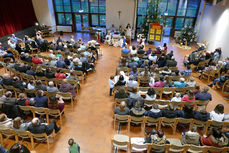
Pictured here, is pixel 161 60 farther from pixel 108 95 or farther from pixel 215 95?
pixel 108 95

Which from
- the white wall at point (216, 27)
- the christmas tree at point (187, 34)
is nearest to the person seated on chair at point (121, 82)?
the white wall at point (216, 27)

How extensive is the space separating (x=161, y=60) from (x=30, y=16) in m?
12.7

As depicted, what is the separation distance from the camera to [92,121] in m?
5.96

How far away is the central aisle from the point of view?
16.6 feet

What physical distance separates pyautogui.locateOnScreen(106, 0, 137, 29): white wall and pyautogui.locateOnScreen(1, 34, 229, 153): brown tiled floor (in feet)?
26.4

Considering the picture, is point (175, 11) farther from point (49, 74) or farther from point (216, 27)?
point (49, 74)

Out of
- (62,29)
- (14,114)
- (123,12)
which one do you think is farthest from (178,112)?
(62,29)

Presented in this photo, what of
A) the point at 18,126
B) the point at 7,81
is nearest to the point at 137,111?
the point at 18,126

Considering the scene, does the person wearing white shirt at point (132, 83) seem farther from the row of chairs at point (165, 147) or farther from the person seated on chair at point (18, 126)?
the person seated on chair at point (18, 126)

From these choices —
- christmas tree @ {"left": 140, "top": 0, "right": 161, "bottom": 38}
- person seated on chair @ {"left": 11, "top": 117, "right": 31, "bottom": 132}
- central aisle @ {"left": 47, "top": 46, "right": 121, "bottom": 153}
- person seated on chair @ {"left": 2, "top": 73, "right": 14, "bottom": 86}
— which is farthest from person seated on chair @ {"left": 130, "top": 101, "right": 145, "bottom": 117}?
christmas tree @ {"left": 140, "top": 0, "right": 161, "bottom": 38}

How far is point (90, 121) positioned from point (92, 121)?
7 centimetres

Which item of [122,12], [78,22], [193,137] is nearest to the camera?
[193,137]

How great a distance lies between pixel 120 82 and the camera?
267 inches

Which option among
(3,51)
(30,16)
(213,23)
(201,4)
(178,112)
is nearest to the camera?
(178,112)
